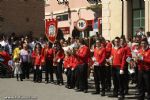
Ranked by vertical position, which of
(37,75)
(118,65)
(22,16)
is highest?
(22,16)

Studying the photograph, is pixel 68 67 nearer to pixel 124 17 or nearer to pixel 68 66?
pixel 68 66

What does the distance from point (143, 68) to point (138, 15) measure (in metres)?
12.1

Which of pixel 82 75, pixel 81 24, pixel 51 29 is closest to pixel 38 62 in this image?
pixel 51 29

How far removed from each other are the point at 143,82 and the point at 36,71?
26.8 feet

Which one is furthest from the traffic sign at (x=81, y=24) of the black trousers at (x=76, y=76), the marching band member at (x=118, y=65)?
the marching band member at (x=118, y=65)

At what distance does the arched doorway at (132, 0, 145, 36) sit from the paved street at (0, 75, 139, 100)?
7.72 metres

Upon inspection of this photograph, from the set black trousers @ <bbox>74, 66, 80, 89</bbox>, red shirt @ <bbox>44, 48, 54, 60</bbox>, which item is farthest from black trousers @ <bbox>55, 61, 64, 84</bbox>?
black trousers @ <bbox>74, 66, 80, 89</bbox>

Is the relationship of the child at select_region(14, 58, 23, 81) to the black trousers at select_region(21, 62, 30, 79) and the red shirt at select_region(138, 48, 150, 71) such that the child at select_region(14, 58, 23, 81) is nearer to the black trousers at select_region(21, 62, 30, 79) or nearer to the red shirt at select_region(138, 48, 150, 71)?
the black trousers at select_region(21, 62, 30, 79)

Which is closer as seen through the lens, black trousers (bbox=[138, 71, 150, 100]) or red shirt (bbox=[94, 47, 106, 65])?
black trousers (bbox=[138, 71, 150, 100])

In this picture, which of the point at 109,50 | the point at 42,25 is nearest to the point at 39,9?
the point at 42,25

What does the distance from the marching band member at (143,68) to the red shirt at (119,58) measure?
0.84 m

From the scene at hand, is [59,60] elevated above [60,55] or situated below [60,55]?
below

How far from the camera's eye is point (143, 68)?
1505 centimetres

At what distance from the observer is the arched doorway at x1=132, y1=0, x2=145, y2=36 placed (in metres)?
26.5
